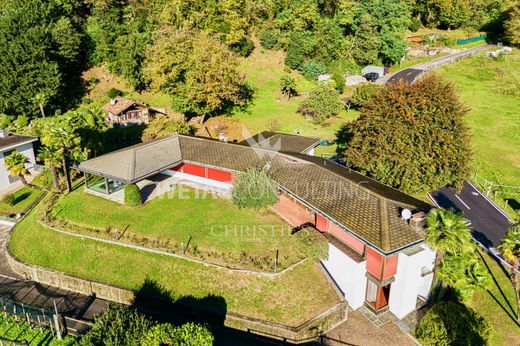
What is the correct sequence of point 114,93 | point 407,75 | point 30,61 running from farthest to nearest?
1. point 407,75
2. point 114,93
3. point 30,61

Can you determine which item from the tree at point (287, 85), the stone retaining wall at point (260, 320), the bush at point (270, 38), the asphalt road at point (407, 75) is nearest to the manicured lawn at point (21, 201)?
the stone retaining wall at point (260, 320)

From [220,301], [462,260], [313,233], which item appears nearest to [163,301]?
[220,301]

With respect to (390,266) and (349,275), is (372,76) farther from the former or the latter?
(390,266)

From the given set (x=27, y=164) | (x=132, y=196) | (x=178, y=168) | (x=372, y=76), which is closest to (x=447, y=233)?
(x=132, y=196)

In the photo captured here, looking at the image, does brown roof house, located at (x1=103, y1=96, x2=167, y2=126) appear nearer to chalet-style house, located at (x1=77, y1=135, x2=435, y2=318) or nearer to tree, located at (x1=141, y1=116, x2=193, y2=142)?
tree, located at (x1=141, y1=116, x2=193, y2=142)

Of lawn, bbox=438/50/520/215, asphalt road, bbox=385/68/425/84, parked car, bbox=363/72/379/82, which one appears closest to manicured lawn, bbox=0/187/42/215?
lawn, bbox=438/50/520/215

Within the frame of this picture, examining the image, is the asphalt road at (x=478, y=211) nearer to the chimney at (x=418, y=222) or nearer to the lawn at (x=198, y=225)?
the chimney at (x=418, y=222)
